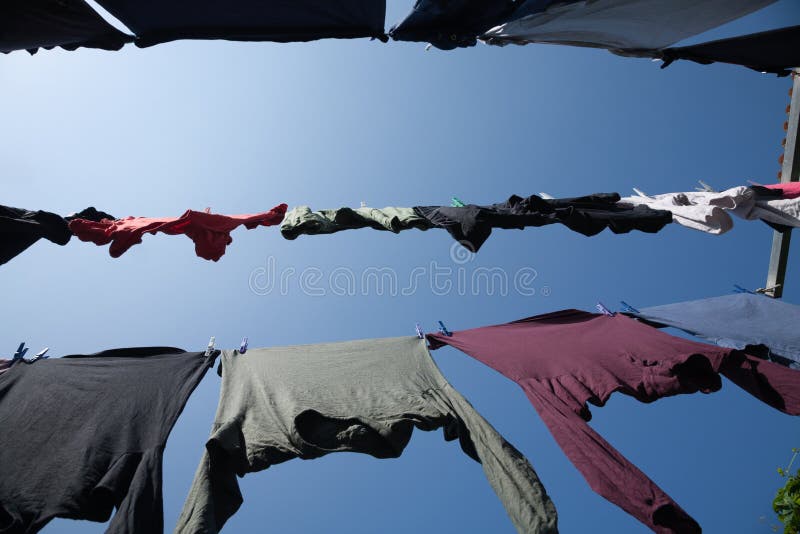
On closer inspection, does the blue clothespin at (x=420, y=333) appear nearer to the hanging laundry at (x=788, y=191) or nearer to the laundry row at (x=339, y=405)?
the laundry row at (x=339, y=405)

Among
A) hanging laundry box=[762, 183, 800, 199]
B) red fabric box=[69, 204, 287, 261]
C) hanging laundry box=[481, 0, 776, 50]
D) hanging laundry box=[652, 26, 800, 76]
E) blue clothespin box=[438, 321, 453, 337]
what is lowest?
blue clothespin box=[438, 321, 453, 337]

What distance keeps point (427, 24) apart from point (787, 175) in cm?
406

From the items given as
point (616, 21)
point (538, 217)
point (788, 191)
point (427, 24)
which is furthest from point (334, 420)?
point (788, 191)

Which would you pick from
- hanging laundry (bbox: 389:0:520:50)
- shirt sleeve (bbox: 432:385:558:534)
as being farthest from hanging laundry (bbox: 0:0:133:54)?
shirt sleeve (bbox: 432:385:558:534)

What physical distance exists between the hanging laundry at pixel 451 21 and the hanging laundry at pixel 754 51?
1.82 meters

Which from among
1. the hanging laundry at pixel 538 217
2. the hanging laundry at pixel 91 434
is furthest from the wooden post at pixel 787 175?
the hanging laundry at pixel 91 434

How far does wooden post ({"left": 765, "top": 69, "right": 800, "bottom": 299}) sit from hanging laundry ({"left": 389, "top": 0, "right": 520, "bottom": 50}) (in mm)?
3225

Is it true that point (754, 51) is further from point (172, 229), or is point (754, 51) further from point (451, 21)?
point (172, 229)

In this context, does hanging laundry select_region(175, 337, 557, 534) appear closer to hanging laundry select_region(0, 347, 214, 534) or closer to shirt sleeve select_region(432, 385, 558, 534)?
shirt sleeve select_region(432, 385, 558, 534)

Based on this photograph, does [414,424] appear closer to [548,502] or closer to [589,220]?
[548,502]

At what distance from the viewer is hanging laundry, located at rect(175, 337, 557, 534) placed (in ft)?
6.14

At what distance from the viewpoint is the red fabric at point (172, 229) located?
A: 3.14 metres

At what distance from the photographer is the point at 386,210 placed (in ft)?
11.5

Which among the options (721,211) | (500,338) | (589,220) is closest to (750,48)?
(721,211)
